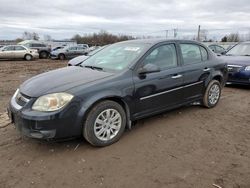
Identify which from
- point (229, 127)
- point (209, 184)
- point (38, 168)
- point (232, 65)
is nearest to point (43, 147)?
point (38, 168)

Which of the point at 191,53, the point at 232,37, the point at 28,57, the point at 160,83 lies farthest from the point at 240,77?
the point at 232,37

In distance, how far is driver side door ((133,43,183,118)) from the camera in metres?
4.45

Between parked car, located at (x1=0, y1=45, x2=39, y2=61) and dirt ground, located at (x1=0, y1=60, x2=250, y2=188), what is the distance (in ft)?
65.0

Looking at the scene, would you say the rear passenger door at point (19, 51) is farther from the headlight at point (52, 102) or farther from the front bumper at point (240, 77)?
the headlight at point (52, 102)

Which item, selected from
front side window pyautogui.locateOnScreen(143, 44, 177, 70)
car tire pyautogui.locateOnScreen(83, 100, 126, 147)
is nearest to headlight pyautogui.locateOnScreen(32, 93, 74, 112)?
car tire pyautogui.locateOnScreen(83, 100, 126, 147)

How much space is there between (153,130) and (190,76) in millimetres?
1359

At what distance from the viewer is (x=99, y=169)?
137 inches

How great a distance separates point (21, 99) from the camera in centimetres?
399

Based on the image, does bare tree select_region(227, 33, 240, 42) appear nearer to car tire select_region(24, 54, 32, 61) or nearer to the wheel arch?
car tire select_region(24, 54, 32, 61)

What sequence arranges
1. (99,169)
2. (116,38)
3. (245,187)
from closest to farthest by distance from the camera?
(245,187)
(99,169)
(116,38)

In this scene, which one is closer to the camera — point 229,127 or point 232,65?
point 229,127

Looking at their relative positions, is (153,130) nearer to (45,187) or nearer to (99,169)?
(99,169)

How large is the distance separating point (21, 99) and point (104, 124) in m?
1.25

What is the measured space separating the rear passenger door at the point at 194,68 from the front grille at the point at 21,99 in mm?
2847
